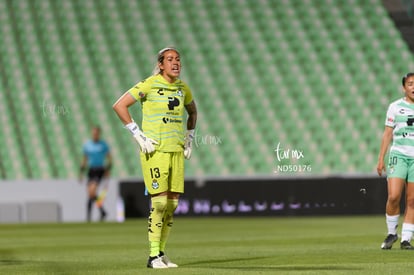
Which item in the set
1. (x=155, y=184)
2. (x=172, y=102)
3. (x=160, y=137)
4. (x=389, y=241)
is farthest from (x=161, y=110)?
(x=389, y=241)

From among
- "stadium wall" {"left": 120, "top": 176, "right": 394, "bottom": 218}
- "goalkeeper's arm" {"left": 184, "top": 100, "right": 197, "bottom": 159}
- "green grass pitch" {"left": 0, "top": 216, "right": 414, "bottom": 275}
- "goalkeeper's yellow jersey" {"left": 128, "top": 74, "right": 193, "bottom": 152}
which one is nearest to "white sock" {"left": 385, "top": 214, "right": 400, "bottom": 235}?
"green grass pitch" {"left": 0, "top": 216, "right": 414, "bottom": 275}

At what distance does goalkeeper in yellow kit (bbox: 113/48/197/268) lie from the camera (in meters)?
8.97

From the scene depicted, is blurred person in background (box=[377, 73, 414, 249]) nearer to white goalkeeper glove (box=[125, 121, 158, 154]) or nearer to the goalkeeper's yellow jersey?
the goalkeeper's yellow jersey

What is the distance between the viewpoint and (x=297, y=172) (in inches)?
939

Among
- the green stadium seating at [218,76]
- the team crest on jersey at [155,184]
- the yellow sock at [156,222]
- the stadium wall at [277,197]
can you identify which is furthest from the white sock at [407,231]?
the green stadium seating at [218,76]

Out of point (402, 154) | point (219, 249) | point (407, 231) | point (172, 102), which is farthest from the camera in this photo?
point (219, 249)

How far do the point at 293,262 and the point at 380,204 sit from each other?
13.5 m

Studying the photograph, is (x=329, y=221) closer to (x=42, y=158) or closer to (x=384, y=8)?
(x=42, y=158)

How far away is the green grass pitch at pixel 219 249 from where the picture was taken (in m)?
8.92

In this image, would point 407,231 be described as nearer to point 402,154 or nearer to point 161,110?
point 402,154

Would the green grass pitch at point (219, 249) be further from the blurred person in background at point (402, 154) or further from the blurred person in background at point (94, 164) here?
the blurred person in background at point (94, 164)

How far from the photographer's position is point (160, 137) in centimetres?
902

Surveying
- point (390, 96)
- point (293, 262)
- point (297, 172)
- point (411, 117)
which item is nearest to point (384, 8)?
point (390, 96)

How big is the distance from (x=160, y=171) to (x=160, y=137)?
11.9 inches
